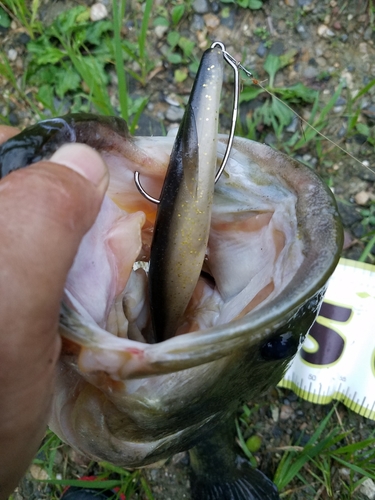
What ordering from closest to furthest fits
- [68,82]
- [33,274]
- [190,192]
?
[33,274] < [190,192] < [68,82]

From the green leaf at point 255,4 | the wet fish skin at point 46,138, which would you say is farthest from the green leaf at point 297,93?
the wet fish skin at point 46,138

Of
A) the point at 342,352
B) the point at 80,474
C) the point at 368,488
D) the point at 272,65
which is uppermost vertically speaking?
the point at 272,65

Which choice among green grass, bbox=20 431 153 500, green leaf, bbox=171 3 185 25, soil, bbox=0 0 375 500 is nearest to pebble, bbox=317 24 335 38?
soil, bbox=0 0 375 500

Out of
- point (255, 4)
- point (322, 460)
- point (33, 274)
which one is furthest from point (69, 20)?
point (322, 460)

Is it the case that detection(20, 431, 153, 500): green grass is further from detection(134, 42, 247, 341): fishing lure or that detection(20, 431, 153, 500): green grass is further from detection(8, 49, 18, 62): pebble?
detection(8, 49, 18, 62): pebble

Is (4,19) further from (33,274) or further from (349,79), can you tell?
(33,274)
